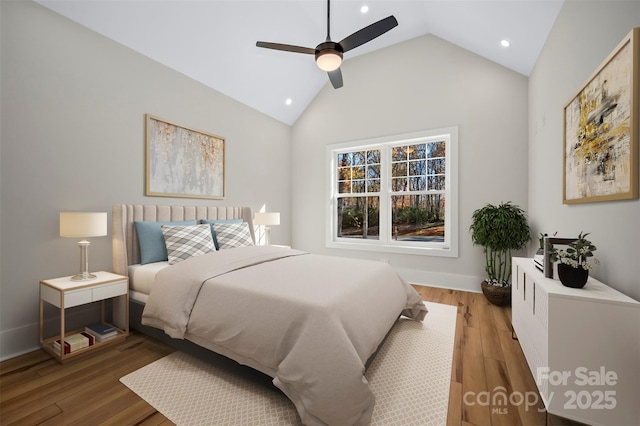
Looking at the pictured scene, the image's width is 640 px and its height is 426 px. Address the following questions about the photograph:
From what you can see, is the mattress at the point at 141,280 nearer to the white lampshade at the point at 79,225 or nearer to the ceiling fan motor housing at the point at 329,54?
the white lampshade at the point at 79,225

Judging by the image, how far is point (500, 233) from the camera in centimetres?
321

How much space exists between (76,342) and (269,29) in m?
3.84

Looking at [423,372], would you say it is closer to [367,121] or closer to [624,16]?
[624,16]

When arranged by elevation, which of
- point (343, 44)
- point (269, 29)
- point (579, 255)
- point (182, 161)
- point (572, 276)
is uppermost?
point (269, 29)

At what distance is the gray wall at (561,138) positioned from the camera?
1460 mm

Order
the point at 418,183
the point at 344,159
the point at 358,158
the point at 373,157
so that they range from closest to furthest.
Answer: the point at 418,183
the point at 373,157
the point at 358,158
the point at 344,159

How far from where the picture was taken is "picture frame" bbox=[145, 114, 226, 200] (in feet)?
10.2

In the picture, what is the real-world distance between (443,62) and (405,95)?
2.09 feet

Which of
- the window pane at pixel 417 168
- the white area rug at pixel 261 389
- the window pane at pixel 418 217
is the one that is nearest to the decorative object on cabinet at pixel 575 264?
the white area rug at pixel 261 389

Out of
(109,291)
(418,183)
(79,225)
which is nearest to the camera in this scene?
(79,225)

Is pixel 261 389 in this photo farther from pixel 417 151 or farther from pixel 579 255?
pixel 417 151

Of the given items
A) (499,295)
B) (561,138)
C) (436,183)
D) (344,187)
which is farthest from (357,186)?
(561,138)

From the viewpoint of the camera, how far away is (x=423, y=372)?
1917 mm

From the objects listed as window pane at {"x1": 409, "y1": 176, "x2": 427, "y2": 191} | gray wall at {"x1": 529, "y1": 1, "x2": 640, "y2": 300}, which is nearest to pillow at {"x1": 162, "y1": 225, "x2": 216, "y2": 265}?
window pane at {"x1": 409, "y1": 176, "x2": 427, "y2": 191}
